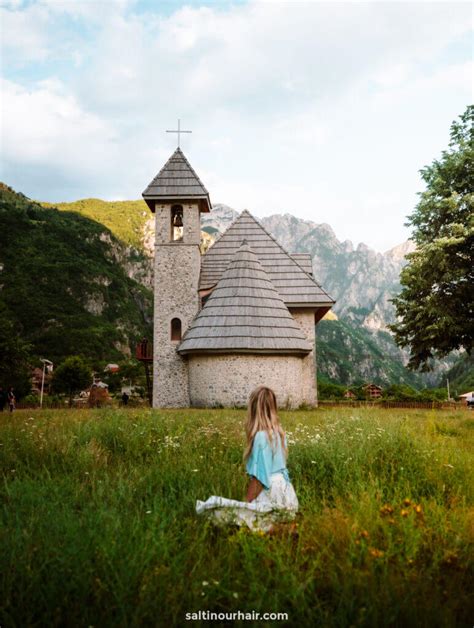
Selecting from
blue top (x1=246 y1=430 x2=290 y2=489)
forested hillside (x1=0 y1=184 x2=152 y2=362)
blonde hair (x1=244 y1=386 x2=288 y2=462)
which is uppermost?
forested hillside (x1=0 y1=184 x2=152 y2=362)

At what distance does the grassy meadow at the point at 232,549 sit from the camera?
111 inches

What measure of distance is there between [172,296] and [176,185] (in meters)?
4.85

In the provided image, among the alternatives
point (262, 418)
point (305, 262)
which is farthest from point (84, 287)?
point (262, 418)

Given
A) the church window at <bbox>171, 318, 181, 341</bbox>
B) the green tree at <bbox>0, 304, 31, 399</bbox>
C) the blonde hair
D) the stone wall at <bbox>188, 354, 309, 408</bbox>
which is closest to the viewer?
the blonde hair

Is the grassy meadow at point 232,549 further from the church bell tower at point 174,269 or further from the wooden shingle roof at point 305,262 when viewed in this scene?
the wooden shingle roof at point 305,262

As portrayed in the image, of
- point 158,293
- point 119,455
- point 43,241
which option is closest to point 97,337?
point 43,241

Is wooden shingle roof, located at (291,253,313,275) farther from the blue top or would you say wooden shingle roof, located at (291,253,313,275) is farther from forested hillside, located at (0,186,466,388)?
forested hillside, located at (0,186,466,388)

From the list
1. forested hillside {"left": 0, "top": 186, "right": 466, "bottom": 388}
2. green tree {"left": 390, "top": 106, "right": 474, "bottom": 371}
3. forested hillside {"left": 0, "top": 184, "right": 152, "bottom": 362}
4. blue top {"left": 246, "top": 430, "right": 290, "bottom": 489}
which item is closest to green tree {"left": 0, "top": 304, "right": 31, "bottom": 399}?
green tree {"left": 390, "top": 106, "right": 474, "bottom": 371}

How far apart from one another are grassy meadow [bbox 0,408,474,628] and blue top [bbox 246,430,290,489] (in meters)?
0.43

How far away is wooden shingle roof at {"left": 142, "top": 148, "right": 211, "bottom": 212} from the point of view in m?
21.3

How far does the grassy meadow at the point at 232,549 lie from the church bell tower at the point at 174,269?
535 inches

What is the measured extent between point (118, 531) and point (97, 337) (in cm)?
9457

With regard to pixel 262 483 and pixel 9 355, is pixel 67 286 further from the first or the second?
pixel 262 483

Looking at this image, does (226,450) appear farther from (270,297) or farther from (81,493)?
(270,297)
